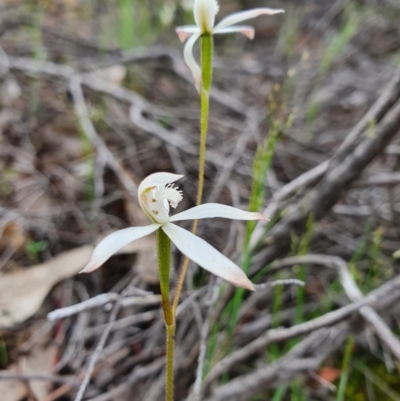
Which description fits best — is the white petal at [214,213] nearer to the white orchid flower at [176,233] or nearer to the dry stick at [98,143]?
the white orchid flower at [176,233]

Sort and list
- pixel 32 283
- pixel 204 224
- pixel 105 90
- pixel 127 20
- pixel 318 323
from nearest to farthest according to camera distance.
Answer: pixel 318 323 → pixel 32 283 → pixel 204 224 → pixel 105 90 → pixel 127 20

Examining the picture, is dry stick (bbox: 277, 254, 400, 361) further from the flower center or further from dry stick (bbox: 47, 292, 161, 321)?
the flower center

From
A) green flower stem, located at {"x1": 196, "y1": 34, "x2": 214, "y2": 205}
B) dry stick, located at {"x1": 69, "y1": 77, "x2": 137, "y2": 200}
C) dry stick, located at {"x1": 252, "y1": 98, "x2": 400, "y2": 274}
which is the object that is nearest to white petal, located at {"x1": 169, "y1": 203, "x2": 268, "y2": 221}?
green flower stem, located at {"x1": 196, "y1": 34, "x2": 214, "y2": 205}

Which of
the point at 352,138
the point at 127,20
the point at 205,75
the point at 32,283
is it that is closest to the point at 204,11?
the point at 205,75

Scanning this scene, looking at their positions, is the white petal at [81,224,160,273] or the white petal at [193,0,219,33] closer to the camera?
the white petal at [81,224,160,273]

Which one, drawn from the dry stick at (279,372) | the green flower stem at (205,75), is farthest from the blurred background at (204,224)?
the green flower stem at (205,75)

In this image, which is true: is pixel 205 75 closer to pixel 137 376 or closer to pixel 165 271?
pixel 165 271
